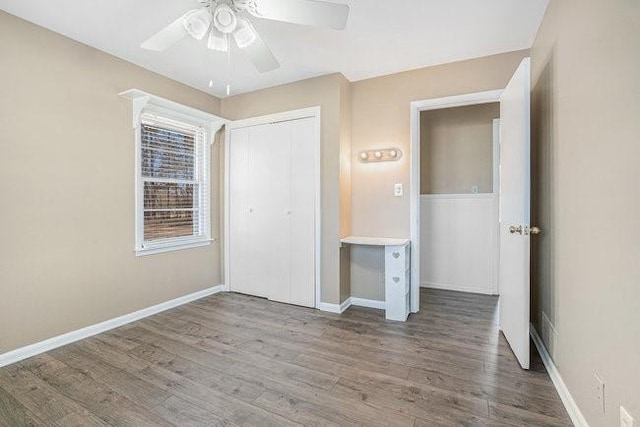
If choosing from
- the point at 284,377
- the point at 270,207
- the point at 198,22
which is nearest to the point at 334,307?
the point at 284,377

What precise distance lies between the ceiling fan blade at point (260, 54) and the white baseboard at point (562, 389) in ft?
8.62

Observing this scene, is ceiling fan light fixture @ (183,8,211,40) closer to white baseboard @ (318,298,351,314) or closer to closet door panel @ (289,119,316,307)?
closet door panel @ (289,119,316,307)

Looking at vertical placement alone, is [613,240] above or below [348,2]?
below

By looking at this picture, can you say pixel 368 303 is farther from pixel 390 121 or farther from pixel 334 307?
pixel 390 121

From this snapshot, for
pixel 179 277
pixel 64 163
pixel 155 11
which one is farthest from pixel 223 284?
pixel 155 11

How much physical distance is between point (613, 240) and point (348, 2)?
2.01 meters

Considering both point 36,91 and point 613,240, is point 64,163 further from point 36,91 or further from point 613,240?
point 613,240

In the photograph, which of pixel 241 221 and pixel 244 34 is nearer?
pixel 244 34

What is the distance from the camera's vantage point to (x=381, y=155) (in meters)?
3.16

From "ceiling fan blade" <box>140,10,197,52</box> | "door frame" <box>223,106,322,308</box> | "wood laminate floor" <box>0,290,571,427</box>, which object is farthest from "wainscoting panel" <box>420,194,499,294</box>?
"ceiling fan blade" <box>140,10,197,52</box>

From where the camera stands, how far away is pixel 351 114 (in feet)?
11.0

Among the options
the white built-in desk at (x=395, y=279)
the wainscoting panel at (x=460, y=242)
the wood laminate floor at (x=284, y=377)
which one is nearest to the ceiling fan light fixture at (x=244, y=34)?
the white built-in desk at (x=395, y=279)

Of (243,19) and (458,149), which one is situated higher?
(243,19)

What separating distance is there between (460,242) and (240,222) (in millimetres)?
2807
